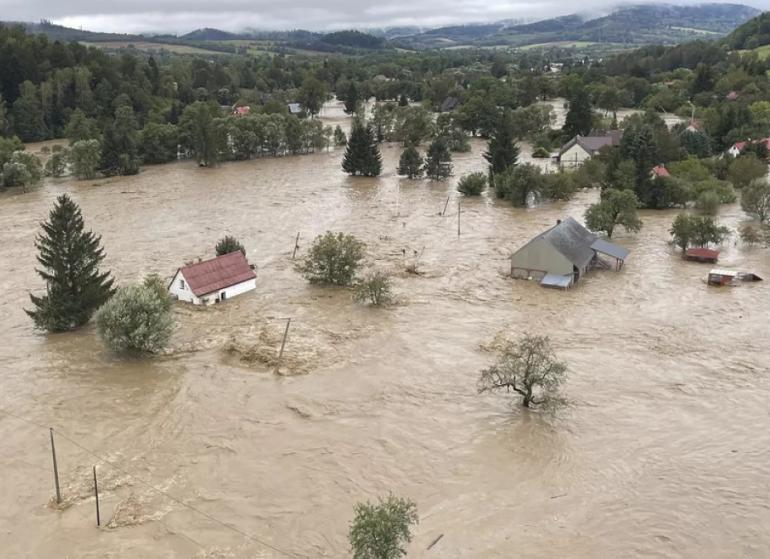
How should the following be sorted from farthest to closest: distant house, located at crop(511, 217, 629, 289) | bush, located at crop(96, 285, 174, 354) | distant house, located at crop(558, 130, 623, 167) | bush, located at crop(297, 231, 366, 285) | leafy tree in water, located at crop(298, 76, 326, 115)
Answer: leafy tree in water, located at crop(298, 76, 326, 115) < distant house, located at crop(558, 130, 623, 167) < distant house, located at crop(511, 217, 629, 289) < bush, located at crop(297, 231, 366, 285) < bush, located at crop(96, 285, 174, 354)

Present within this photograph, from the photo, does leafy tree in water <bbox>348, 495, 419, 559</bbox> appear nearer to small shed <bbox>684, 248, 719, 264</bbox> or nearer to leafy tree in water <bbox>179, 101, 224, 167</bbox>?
small shed <bbox>684, 248, 719, 264</bbox>

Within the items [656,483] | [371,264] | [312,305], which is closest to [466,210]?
[371,264]

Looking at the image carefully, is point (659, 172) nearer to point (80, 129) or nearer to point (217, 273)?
point (217, 273)

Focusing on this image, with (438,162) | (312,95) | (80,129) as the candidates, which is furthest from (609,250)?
(312,95)

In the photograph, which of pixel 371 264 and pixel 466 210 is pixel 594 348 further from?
pixel 466 210

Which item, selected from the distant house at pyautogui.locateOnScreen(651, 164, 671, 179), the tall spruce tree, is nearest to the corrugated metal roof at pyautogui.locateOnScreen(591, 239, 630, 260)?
the distant house at pyautogui.locateOnScreen(651, 164, 671, 179)

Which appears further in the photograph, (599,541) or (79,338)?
(79,338)
